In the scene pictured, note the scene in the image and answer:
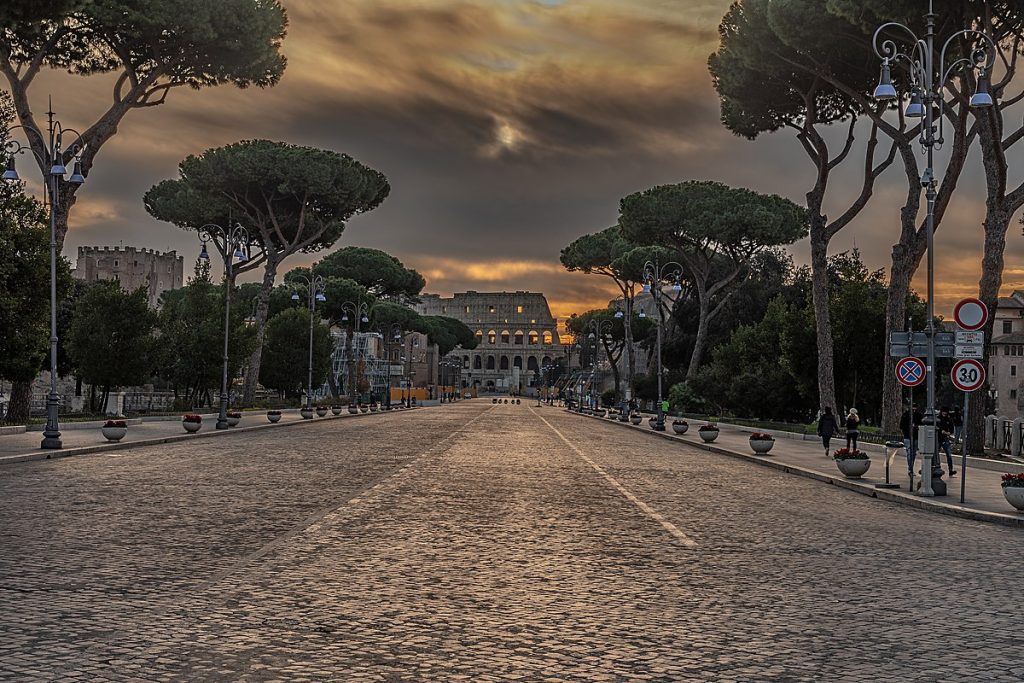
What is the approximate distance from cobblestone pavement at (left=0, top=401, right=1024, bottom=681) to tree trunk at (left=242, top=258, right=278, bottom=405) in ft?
137

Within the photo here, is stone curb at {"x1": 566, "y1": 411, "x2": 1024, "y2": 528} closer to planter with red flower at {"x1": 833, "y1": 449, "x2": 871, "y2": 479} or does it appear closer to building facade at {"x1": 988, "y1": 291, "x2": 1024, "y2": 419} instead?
planter with red flower at {"x1": 833, "y1": 449, "x2": 871, "y2": 479}

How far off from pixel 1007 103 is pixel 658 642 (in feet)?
86.4

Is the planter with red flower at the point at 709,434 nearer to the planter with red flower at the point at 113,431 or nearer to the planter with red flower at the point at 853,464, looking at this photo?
the planter with red flower at the point at 853,464

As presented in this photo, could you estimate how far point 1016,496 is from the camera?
14031 millimetres

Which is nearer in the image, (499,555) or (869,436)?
(499,555)

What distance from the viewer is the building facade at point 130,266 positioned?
158m

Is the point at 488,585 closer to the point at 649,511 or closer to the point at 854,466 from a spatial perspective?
the point at 649,511

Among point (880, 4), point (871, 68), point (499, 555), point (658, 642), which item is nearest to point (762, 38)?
point (871, 68)

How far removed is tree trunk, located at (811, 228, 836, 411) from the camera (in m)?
36.4

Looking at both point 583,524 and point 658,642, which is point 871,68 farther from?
point 658,642

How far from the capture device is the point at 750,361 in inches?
2128

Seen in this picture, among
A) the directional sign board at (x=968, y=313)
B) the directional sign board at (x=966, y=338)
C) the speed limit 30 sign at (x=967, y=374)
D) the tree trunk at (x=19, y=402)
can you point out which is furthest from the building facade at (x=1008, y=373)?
the directional sign board at (x=968, y=313)

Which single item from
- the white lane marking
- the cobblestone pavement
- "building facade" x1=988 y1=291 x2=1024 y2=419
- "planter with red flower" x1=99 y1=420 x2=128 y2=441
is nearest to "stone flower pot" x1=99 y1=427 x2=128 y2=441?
"planter with red flower" x1=99 y1=420 x2=128 y2=441

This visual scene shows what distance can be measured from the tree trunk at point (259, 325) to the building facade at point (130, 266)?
341ft
